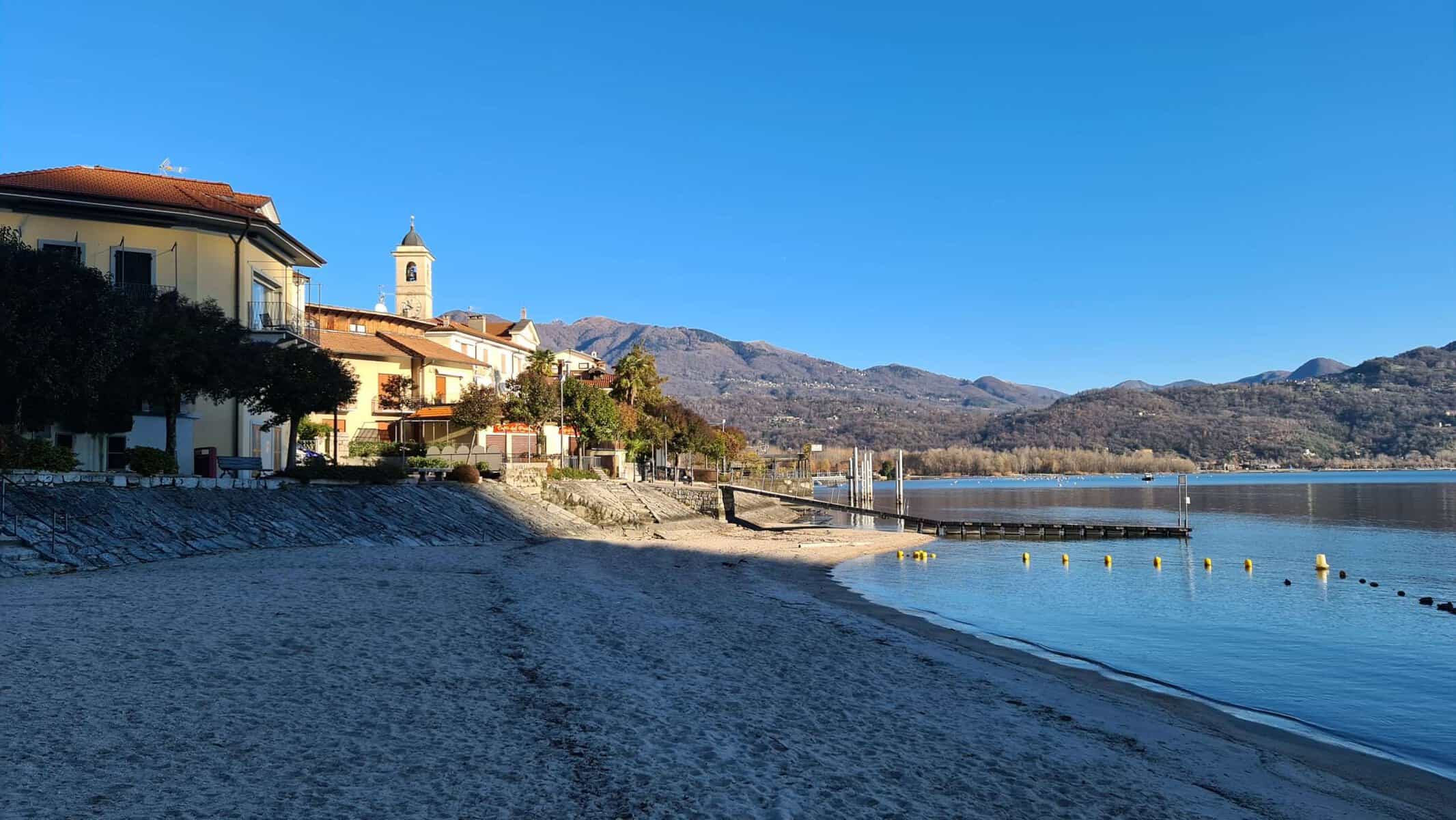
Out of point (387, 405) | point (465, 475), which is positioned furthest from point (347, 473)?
point (387, 405)

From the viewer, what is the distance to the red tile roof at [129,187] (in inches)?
1164

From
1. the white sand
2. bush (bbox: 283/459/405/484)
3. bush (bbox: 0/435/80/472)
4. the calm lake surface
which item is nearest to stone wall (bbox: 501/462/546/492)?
bush (bbox: 283/459/405/484)

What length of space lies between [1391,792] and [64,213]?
3429 centimetres

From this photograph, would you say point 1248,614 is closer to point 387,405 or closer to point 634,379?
point 387,405

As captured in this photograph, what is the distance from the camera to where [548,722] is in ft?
29.5

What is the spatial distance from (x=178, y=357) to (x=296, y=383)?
4871 mm

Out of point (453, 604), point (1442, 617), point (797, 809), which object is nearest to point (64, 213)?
point (453, 604)

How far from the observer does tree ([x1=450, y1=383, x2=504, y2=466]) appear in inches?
2005

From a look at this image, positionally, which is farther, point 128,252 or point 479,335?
point 479,335

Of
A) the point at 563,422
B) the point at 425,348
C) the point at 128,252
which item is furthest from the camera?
the point at 425,348

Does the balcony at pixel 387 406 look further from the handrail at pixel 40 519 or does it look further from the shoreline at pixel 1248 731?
the shoreline at pixel 1248 731

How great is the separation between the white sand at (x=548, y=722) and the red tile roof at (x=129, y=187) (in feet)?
57.7

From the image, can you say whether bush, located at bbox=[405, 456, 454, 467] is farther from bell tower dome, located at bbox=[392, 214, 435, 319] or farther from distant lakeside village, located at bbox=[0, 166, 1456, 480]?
bell tower dome, located at bbox=[392, 214, 435, 319]

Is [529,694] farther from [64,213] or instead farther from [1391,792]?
[64,213]
